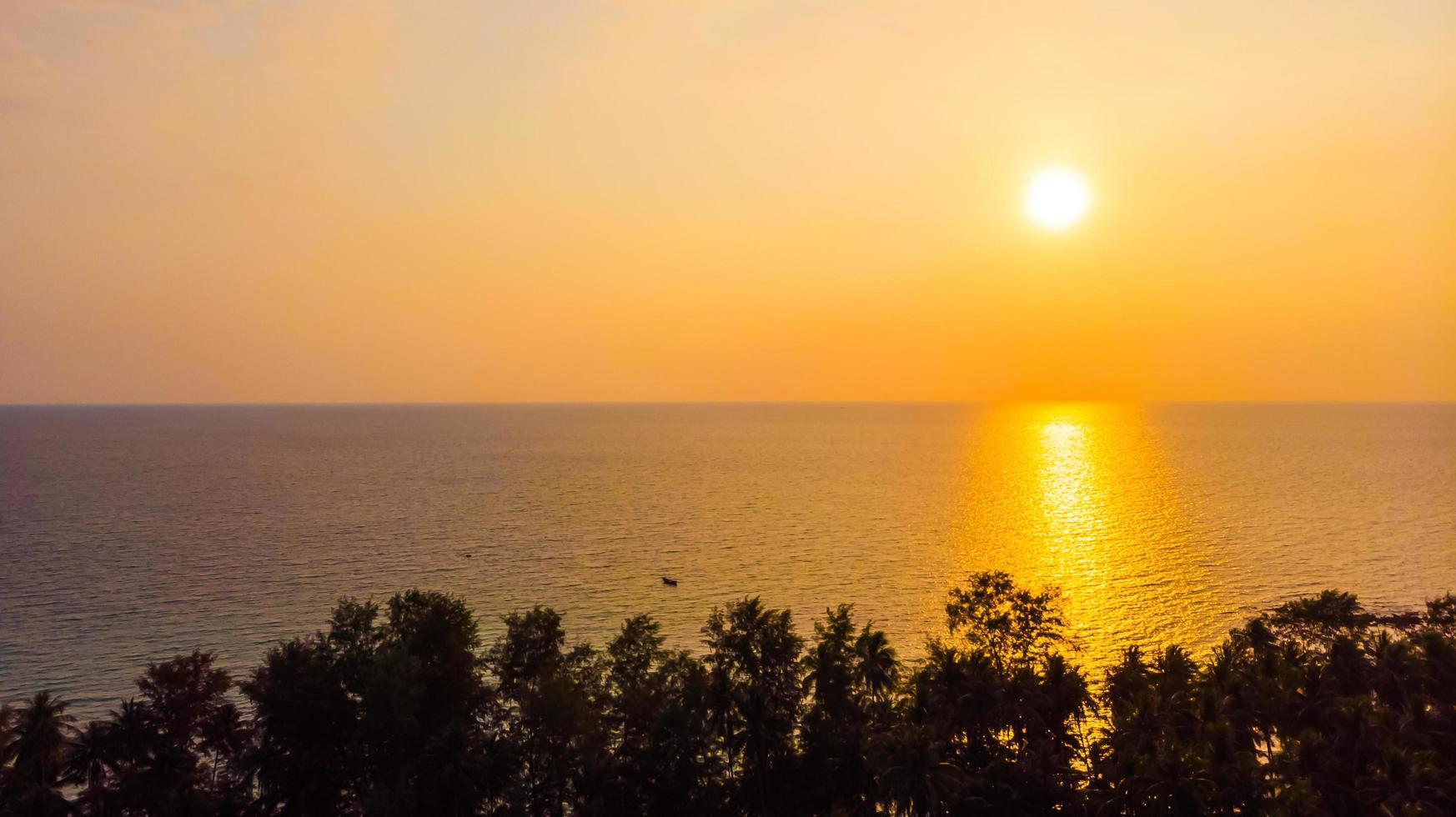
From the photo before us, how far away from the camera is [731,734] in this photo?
5116 cm

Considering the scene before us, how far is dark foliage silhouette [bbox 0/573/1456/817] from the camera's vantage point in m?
42.7

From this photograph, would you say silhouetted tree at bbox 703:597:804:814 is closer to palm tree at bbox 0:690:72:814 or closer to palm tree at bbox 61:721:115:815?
palm tree at bbox 61:721:115:815

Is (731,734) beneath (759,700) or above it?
beneath

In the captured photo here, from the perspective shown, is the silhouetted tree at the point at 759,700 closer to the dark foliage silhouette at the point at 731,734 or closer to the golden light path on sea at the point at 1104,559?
the dark foliage silhouette at the point at 731,734

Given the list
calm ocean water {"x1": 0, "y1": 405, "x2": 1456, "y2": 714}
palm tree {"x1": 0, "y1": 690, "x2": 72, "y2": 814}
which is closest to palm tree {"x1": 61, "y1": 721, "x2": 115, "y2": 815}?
palm tree {"x1": 0, "y1": 690, "x2": 72, "y2": 814}

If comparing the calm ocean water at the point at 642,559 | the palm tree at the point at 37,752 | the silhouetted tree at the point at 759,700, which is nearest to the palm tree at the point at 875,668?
the silhouetted tree at the point at 759,700

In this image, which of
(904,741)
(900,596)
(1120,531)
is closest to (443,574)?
(900,596)

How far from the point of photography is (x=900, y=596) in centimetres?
10512

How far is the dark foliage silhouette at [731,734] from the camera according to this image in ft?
140

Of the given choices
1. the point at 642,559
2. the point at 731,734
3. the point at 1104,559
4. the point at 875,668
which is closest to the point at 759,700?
the point at 731,734

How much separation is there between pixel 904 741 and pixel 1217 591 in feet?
274

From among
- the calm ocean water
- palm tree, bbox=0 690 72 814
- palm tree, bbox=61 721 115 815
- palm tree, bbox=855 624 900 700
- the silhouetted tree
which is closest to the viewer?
palm tree, bbox=0 690 72 814

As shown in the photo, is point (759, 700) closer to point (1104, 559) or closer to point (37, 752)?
point (37, 752)

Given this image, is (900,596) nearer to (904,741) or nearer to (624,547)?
(624,547)
